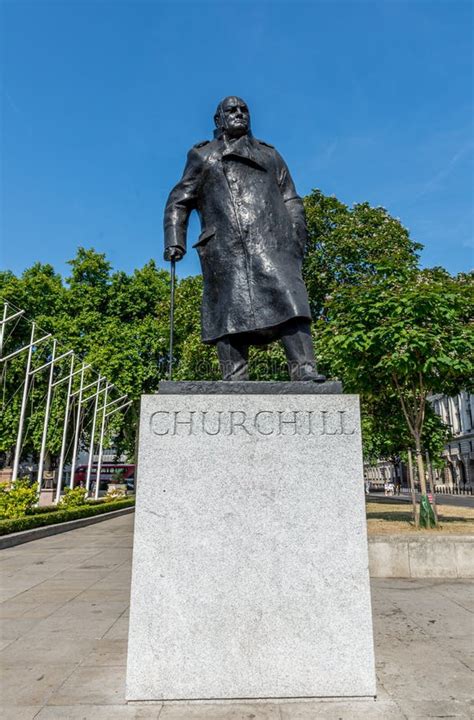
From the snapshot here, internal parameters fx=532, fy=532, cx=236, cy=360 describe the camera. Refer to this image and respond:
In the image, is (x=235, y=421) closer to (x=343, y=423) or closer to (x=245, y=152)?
(x=343, y=423)

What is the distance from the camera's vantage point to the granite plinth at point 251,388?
419cm

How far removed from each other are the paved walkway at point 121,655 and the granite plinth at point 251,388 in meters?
2.14

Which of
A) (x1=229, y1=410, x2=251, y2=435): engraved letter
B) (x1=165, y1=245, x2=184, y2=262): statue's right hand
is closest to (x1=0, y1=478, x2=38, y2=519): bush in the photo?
(x1=165, y1=245, x2=184, y2=262): statue's right hand

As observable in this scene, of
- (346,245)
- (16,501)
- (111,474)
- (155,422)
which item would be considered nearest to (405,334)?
(155,422)

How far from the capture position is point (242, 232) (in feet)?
15.3

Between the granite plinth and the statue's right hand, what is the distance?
49.5 inches

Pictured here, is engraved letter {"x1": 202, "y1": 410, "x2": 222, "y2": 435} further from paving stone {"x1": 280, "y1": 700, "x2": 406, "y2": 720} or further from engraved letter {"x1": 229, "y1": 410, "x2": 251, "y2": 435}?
paving stone {"x1": 280, "y1": 700, "x2": 406, "y2": 720}

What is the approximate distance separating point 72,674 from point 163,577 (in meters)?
1.27

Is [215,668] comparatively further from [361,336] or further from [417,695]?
[361,336]

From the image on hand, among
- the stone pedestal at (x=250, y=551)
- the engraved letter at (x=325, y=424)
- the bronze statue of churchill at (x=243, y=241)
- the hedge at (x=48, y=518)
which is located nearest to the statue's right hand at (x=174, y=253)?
the bronze statue of churchill at (x=243, y=241)

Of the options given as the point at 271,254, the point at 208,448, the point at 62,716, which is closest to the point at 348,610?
the point at 208,448

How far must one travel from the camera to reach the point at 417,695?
363cm

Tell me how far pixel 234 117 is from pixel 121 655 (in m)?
4.94

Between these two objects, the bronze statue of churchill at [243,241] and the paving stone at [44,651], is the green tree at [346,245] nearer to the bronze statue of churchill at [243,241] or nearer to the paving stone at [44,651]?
the bronze statue of churchill at [243,241]
